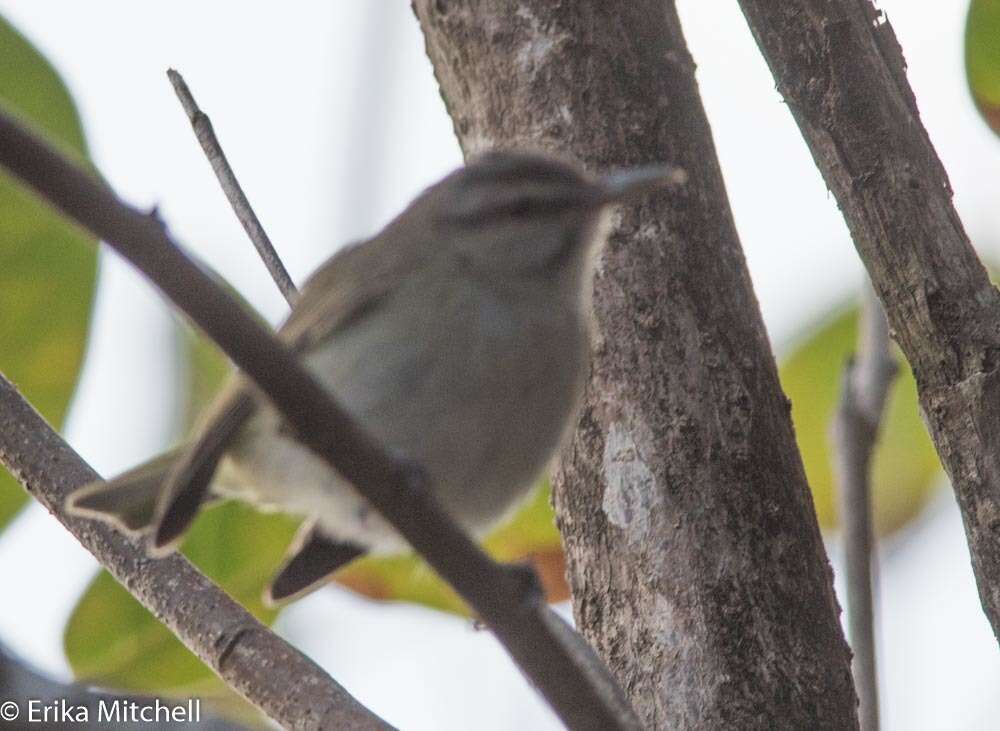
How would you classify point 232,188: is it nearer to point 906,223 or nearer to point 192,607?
point 192,607

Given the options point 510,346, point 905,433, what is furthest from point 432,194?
point 905,433

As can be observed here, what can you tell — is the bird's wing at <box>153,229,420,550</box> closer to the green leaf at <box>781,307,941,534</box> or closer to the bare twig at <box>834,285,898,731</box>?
the bare twig at <box>834,285,898,731</box>

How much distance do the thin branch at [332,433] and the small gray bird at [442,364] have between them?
470mm

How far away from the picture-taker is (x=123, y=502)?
288 centimetres

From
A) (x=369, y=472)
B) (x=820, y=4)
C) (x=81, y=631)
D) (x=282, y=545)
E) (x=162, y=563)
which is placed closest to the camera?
(x=369, y=472)

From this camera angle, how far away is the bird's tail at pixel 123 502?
2877 mm

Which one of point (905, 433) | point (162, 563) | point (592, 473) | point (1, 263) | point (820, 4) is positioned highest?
point (1, 263)

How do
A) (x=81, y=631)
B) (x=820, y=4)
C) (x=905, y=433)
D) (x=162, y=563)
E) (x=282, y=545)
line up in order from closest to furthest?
(x=820, y=4) < (x=162, y=563) < (x=81, y=631) < (x=282, y=545) < (x=905, y=433)

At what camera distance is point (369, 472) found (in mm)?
2047

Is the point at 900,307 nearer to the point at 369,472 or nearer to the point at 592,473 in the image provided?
the point at 592,473

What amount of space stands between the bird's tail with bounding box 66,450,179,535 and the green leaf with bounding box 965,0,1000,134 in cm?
217

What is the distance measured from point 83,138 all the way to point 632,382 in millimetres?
1632

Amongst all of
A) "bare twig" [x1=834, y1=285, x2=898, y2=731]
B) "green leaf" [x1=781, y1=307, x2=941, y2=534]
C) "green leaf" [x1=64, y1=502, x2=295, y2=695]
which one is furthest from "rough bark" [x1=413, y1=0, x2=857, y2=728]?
"green leaf" [x1=64, y1=502, x2=295, y2=695]

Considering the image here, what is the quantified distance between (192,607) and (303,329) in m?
0.68
